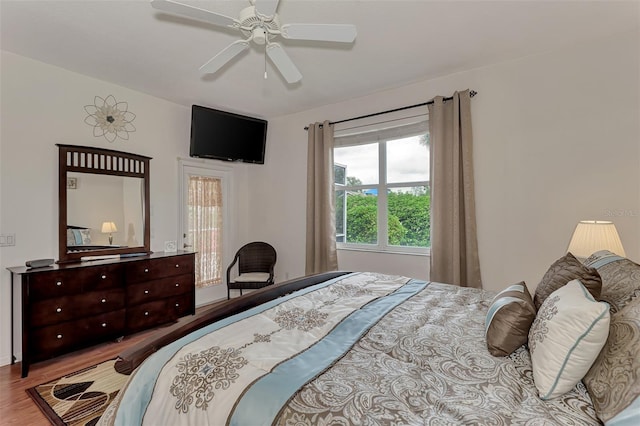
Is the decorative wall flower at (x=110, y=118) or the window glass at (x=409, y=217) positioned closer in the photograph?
the decorative wall flower at (x=110, y=118)

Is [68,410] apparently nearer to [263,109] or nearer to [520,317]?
[520,317]

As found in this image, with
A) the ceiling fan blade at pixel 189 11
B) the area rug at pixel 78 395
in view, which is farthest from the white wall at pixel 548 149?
the area rug at pixel 78 395

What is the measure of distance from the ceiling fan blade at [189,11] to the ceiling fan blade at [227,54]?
0.63ft

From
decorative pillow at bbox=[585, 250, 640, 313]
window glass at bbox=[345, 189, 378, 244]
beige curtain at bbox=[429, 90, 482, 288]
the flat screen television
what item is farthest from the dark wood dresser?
decorative pillow at bbox=[585, 250, 640, 313]

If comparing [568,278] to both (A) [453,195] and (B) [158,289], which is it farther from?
(B) [158,289]

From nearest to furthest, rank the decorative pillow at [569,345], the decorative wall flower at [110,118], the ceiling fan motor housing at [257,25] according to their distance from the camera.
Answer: the decorative pillow at [569,345] < the ceiling fan motor housing at [257,25] < the decorative wall flower at [110,118]

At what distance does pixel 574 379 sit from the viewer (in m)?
0.98

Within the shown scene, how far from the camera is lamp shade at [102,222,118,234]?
10.8ft

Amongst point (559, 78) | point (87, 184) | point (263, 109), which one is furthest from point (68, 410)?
point (559, 78)

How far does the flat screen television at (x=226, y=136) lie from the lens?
387cm

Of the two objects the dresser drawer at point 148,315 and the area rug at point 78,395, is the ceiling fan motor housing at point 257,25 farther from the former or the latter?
the dresser drawer at point 148,315

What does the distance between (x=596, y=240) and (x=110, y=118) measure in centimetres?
473

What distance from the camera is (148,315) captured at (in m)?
3.25

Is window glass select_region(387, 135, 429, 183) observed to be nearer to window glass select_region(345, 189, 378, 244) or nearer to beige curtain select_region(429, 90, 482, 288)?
beige curtain select_region(429, 90, 482, 288)
